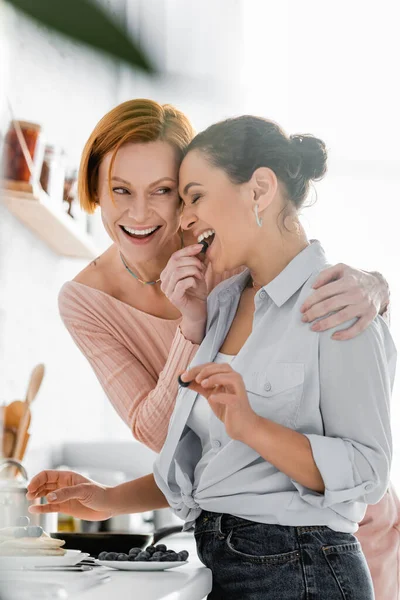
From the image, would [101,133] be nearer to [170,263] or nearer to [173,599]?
[170,263]

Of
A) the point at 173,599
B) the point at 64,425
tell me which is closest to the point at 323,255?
the point at 173,599

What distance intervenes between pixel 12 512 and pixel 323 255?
1.87 feet

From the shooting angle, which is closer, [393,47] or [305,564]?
[393,47]

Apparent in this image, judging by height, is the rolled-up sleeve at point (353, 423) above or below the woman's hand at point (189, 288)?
below

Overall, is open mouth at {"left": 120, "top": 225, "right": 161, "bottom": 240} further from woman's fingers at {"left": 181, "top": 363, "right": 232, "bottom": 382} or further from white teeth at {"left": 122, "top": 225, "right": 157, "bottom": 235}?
woman's fingers at {"left": 181, "top": 363, "right": 232, "bottom": 382}

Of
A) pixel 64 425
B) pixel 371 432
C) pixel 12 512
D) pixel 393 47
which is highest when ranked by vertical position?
pixel 393 47

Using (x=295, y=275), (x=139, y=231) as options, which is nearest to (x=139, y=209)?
(x=139, y=231)

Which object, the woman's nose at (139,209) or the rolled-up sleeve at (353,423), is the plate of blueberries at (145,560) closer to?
the rolled-up sleeve at (353,423)

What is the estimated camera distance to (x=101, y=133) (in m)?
1.04

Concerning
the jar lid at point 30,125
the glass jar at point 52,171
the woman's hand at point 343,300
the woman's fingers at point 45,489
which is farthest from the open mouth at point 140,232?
the glass jar at point 52,171

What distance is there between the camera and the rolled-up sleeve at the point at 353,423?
812 mm

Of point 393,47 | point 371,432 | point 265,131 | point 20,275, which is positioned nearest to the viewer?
point 393,47

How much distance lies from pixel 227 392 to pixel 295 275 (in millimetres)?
243

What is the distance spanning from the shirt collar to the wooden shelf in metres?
0.60
